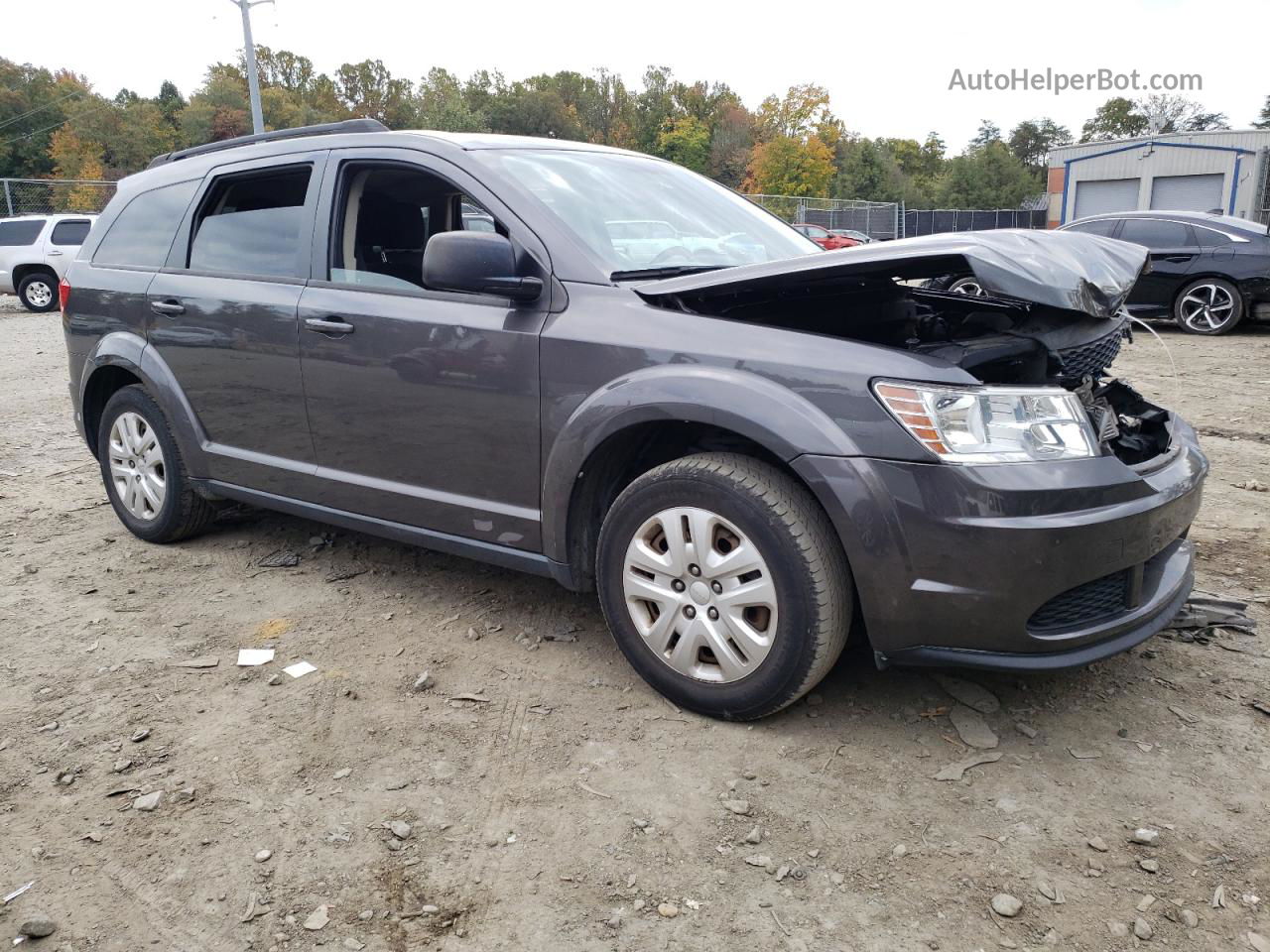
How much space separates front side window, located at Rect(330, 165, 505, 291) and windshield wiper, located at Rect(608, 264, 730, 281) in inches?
27.6

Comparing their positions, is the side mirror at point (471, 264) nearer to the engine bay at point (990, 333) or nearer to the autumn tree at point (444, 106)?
the engine bay at point (990, 333)

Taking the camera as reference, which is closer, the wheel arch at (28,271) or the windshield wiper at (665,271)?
the windshield wiper at (665,271)

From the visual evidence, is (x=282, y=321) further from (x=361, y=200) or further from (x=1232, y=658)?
(x=1232, y=658)

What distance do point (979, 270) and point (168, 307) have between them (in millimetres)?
3348

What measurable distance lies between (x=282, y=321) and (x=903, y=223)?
137 feet

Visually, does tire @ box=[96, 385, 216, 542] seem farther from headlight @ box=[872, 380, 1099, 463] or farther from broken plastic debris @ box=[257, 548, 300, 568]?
headlight @ box=[872, 380, 1099, 463]

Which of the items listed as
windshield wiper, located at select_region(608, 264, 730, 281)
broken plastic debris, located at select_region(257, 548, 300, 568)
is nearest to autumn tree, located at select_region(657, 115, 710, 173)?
broken plastic debris, located at select_region(257, 548, 300, 568)

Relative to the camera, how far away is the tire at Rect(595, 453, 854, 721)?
271cm

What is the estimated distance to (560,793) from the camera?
8.77 ft

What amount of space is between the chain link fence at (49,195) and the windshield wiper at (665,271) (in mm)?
23546

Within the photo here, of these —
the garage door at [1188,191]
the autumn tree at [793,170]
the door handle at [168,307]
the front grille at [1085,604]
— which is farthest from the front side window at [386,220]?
the autumn tree at [793,170]

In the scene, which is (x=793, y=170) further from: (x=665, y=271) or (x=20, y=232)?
(x=665, y=271)

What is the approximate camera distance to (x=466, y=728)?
302cm

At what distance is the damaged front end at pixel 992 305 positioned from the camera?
103 inches
